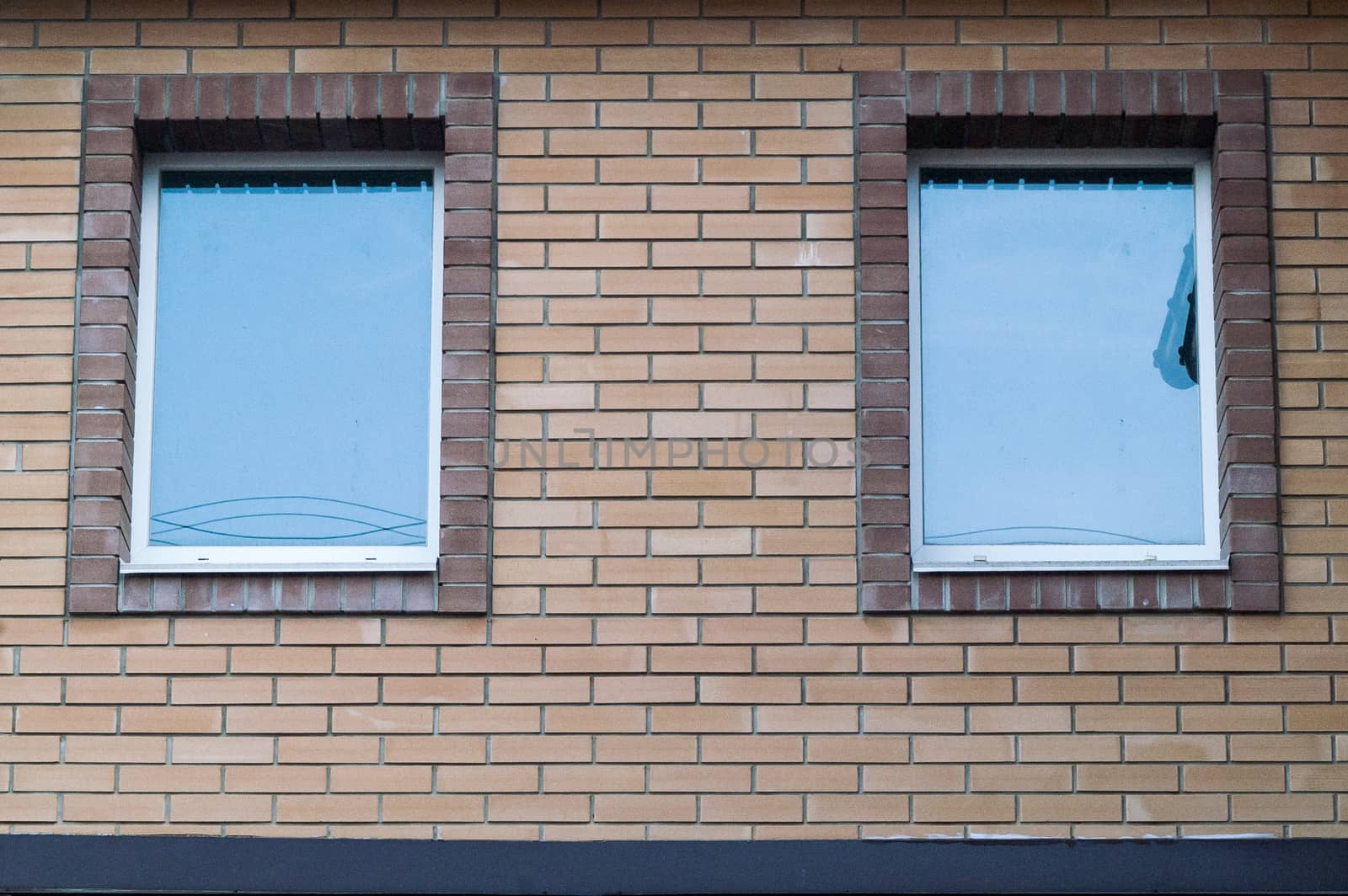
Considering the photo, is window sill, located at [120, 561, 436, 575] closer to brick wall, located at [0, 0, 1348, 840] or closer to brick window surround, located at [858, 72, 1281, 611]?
brick wall, located at [0, 0, 1348, 840]

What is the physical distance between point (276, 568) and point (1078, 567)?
264 centimetres

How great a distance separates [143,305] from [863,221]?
2.54 meters

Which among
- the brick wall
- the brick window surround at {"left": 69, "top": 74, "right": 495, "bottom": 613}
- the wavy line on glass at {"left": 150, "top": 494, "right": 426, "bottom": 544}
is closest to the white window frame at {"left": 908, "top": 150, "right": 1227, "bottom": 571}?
the brick wall

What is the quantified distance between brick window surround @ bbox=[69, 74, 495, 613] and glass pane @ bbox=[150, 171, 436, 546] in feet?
0.53

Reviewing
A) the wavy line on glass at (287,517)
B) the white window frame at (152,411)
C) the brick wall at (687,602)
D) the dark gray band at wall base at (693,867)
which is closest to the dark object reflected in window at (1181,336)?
the brick wall at (687,602)

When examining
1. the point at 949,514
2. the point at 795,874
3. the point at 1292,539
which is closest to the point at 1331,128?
the point at 1292,539

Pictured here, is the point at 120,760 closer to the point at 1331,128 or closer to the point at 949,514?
the point at 949,514

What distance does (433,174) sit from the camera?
6.44 metres

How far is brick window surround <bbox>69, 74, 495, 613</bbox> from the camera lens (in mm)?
5883

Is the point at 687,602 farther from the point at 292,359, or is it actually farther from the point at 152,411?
the point at 152,411

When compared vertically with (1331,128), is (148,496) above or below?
below

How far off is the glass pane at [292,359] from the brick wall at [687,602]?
1.30 feet

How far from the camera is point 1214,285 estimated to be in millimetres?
6230

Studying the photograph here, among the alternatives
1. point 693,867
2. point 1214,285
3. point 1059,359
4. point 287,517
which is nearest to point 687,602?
point 693,867
